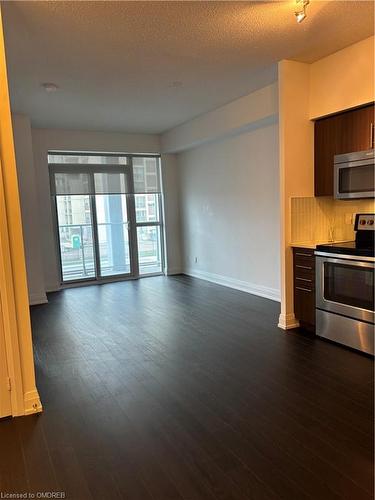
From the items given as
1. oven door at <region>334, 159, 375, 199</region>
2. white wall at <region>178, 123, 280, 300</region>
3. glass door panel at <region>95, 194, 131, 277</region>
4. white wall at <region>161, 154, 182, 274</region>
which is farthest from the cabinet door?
glass door panel at <region>95, 194, 131, 277</region>

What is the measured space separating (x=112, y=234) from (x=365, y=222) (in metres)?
4.76

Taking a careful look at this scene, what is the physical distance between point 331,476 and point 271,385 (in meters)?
0.94

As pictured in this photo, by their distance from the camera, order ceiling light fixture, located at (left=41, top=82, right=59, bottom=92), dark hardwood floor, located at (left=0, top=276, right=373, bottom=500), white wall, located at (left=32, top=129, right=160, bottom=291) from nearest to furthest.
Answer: dark hardwood floor, located at (left=0, top=276, right=373, bottom=500), ceiling light fixture, located at (left=41, top=82, right=59, bottom=92), white wall, located at (left=32, top=129, right=160, bottom=291)

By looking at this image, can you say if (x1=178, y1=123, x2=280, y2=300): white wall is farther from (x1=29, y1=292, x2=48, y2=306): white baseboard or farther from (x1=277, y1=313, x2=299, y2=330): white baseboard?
(x1=29, y1=292, x2=48, y2=306): white baseboard

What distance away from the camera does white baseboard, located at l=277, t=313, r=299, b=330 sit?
12.9 feet

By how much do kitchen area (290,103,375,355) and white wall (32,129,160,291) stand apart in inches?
162

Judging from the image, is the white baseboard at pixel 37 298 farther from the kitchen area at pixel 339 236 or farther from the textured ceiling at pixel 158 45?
the kitchen area at pixel 339 236

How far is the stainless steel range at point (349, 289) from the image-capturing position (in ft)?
10.4

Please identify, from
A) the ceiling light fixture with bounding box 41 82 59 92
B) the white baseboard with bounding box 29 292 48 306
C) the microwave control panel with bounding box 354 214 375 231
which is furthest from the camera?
the white baseboard with bounding box 29 292 48 306

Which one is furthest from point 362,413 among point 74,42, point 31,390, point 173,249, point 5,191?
point 173,249

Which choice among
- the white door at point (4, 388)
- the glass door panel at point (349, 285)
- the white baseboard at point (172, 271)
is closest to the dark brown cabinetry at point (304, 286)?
the glass door panel at point (349, 285)

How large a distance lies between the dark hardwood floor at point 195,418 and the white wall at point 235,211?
58.5 inches

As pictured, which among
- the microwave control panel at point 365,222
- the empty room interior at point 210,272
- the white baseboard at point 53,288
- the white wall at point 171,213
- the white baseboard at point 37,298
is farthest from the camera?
the white wall at point 171,213

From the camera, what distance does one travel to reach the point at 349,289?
10.9ft
